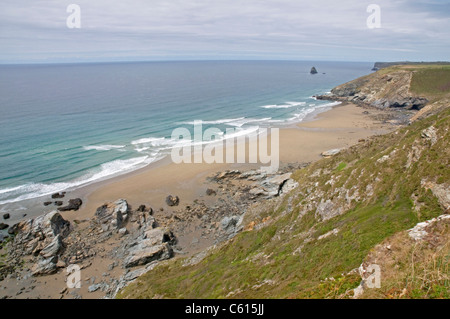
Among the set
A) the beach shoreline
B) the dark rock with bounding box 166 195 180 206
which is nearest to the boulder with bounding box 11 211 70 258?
the beach shoreline

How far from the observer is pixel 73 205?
39.2 m

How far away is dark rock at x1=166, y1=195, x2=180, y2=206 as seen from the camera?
39406 mm

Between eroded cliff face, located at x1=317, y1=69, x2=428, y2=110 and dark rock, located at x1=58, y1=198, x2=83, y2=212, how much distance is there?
332 ft

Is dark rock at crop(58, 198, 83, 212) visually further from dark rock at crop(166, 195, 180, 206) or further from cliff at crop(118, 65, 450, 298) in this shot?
cliff at crop(118, 65, 450, 298)

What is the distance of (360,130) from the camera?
7425 centimetres

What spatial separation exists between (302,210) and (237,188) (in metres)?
19.0

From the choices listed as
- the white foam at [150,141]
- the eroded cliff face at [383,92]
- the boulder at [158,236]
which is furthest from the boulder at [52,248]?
the eroded cliff face at [383,92]

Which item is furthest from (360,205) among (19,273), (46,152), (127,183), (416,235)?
(46,152)

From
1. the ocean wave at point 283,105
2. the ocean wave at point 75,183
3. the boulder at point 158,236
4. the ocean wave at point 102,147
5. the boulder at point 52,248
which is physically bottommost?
the boulder at point 52,248

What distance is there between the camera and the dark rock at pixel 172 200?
39406mm

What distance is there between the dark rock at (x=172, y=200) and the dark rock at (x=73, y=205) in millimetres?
11834

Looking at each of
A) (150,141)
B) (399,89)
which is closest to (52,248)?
(150,141)

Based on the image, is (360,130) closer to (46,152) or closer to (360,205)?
(360,205)
